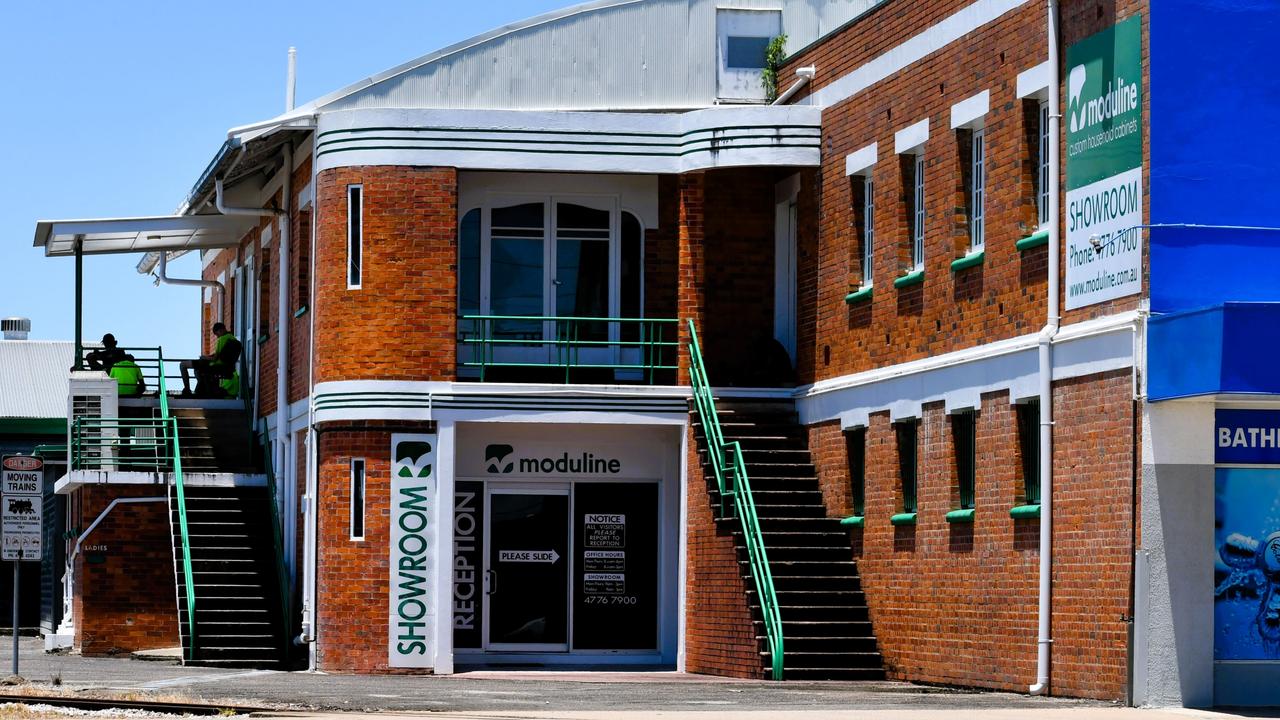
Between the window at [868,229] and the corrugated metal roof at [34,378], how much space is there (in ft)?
89.0

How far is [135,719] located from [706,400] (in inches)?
458

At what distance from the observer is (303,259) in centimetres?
3108

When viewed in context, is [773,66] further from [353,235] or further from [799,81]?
[353,235]

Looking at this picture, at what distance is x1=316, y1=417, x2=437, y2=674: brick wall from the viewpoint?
89.1 feet

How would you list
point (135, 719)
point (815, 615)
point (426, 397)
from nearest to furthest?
point (135, 719) < point (815, 615) < point (426, 397)

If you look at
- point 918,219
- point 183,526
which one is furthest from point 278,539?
point 918,219

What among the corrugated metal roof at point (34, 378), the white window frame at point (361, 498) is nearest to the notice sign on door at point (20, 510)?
the white window frame at point (361, 498)

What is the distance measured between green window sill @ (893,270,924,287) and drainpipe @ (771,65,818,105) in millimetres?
3808

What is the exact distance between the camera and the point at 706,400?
2778 cm

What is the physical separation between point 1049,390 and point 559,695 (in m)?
5.39

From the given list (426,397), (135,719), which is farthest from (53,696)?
(426,397)

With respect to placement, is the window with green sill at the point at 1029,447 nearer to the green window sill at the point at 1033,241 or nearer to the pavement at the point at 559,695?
the green window sill at the point at 1033,241

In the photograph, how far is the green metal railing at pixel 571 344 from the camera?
28719 mm

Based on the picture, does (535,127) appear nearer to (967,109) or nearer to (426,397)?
(426,397)
